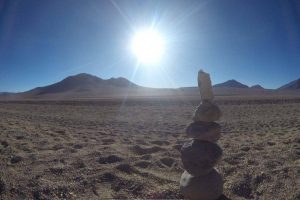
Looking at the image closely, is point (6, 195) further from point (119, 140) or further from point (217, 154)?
point (119, 140)

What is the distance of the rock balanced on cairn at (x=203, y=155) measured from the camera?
7.11 metres

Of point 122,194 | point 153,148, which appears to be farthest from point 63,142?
point 122,194

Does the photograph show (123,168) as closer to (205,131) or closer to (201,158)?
(201,158)

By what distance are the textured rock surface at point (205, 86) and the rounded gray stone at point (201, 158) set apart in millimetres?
1056

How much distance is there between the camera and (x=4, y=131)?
13.5 metres

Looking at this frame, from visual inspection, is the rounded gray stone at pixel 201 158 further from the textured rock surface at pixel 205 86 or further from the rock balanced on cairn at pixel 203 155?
the textured rock surface at pixel 205 86

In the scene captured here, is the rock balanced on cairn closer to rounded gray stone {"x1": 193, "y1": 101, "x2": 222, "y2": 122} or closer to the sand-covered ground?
rounded gray stone {"x1": 193, "y1": 101, "x2": 222, "y2": 122}

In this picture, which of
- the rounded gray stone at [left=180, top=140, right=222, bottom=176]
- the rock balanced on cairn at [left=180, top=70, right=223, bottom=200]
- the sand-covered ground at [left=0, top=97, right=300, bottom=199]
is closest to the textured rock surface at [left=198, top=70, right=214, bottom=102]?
the rock balanced on cairn at [left=180, top=70, right=223, bottom=200]

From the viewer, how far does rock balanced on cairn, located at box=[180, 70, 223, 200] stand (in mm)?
7106

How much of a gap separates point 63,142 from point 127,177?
174 inches

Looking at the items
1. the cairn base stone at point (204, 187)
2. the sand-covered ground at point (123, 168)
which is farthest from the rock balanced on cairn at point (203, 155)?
the sand-covered ground at point (123, 168)

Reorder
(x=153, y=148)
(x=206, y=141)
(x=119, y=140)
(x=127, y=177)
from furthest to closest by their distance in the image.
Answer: (x=119, y=140) < (x=153, y=148) < (x=127, y=177) < (x=206, y=141)

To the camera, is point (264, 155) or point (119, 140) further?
point (119, 140)

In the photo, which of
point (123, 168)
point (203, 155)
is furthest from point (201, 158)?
point (123, 168)
